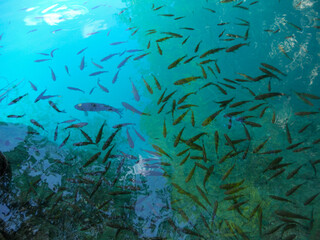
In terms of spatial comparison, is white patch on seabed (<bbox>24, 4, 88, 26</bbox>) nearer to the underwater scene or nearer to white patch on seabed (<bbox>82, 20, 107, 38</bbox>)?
white patch on seabed (<bbox>82, 20, 107, 38</bbox>)

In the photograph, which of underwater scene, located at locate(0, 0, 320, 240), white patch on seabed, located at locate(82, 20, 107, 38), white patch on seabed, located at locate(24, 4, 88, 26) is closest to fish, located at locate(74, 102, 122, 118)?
underwater scene, located at locate(0, 0, 320, 240)

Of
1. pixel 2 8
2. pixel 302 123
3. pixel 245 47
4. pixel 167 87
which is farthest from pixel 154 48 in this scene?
pixel 2 8

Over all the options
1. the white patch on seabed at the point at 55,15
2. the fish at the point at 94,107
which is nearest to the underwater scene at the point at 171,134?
the fish at the point at 94,107

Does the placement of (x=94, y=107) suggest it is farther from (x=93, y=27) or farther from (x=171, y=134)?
(x=93, y=27)

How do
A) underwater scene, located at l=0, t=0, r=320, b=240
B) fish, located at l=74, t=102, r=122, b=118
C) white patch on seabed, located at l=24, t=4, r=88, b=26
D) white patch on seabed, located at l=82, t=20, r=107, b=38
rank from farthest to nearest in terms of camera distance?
1. white patch on seabed, located at l=24, t=4, r=88, b=26
2. white patch on seabed, located at l=82, t=20, r=107, b=38
3. fish, located at l=74, t=102, r=122, b=118
4. underwater scene, located at l=0, t=0, r=320, b=240

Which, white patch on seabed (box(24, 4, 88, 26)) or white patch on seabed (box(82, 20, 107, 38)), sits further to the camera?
white patch on seabed (box(24, 4, 88, 26))

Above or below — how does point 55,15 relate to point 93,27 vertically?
above

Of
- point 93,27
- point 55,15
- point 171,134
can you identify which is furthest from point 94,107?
point 55,15

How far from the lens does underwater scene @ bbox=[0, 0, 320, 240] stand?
2221 mm

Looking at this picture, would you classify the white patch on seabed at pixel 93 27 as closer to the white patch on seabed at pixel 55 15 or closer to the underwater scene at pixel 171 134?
the underwater scene at pixel 171 134

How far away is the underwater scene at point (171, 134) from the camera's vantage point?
222 centimetres

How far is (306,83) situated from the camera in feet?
11.5

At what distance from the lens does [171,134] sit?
3557mm

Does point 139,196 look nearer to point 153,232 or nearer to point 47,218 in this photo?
point 153,232
